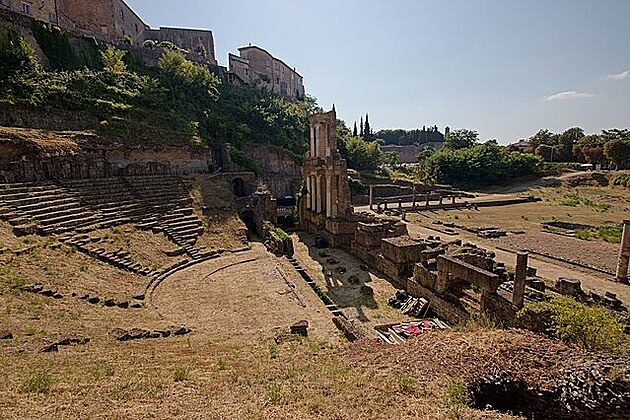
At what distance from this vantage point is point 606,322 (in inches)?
343

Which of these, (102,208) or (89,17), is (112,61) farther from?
(102,208)

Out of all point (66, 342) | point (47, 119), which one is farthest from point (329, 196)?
point (47, 119)

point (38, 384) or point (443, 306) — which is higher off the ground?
point (38, 384)

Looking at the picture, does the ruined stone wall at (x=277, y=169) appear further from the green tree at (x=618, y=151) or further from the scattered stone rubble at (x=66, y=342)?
the green tree at (x=618, y=151)

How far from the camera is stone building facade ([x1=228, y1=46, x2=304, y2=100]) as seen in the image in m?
66.7

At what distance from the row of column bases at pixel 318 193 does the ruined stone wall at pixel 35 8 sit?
31751 mm

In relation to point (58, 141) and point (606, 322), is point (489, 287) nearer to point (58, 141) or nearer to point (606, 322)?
point (606, 322)

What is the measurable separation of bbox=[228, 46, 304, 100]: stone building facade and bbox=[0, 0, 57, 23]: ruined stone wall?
90.1 feet

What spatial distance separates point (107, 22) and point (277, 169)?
28.7m

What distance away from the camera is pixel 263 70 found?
72.6 meters

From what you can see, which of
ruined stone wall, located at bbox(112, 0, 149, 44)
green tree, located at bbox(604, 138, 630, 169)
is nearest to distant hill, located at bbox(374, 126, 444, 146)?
green tree, located at bbox(604, 138, 630, 169)

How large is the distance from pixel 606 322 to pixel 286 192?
37666mm

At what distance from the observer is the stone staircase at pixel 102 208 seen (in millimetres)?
18844

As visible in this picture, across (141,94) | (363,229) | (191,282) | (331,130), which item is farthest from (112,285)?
(141,94)
